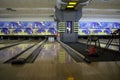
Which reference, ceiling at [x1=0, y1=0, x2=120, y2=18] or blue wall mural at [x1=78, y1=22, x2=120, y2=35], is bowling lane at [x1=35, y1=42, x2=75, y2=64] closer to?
ceiling at [x1=0, y1=0, x2=120, y2=18]

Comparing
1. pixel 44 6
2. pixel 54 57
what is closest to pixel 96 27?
pixel 44 6

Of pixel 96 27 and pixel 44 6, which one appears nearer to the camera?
pixel 44 6

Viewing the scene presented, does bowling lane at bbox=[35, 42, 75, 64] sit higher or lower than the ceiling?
lower

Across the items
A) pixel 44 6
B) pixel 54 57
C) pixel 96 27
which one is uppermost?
pixel 44 6

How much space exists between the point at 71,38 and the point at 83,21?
29.6 feet

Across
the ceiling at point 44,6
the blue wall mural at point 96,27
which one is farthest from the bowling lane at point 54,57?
the blue wall mural at point 96,27

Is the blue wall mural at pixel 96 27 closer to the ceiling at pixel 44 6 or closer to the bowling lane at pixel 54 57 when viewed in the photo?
the ceiling at pixel 44 6

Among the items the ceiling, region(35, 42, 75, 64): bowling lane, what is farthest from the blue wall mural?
region(35, 42, 75, 64): bowling lane

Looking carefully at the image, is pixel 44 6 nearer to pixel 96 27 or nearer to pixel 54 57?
pixel 96 27

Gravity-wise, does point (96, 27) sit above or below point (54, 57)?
above

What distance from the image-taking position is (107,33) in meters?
23.1

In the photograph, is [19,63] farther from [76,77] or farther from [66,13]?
→ [66,13]

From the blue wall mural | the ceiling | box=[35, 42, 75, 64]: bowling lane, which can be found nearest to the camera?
box=[35, 42, 75, 64]: bowling lane

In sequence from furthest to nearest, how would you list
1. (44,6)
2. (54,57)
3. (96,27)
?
(96,27)
(44,6)
(54,57)
